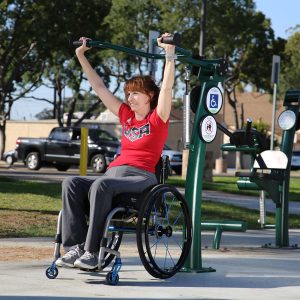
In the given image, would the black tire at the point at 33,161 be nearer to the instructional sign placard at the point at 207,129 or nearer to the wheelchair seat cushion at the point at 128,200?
the instructional sign placard at the point at 207,129

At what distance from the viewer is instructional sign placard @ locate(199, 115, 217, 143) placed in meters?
8.37

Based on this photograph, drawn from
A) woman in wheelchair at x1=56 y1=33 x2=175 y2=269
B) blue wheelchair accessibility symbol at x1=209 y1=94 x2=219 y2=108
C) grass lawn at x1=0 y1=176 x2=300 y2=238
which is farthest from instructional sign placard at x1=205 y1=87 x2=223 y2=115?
grass lawn at x1=0 y1=176 x2=300 y2=238

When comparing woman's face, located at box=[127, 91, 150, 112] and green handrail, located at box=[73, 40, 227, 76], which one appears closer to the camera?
woman's face, located at box=[127, 91, 150, 112]

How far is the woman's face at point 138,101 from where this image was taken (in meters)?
8.01

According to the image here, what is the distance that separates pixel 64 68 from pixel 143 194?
45.0 metres

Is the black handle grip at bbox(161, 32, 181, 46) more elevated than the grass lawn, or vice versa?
the black handle grip at bbox(161, 32, 181, 46)

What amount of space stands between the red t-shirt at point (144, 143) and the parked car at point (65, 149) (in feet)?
96.9

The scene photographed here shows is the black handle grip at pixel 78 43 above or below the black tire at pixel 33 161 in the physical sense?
above

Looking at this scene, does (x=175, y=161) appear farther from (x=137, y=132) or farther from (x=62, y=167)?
(x=137, y=132)

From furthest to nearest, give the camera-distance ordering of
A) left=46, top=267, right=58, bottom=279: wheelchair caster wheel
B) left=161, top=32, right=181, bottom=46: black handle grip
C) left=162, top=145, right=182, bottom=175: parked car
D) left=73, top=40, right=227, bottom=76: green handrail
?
left=162, top=145, right=182, bottom=175: parked car < left=73, top=40, right=227, bottom=76: green handrail < left=161, top=32, right=181, bottom=46: black handle grip < left=46, top=267, right=58, bottom=279: wheelchair caster wheel

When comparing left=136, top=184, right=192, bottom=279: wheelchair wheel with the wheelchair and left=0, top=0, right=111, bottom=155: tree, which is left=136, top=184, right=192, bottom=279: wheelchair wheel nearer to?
the wheelchair

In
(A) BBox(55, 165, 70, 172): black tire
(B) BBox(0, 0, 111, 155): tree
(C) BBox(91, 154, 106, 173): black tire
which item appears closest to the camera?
(C) BBox(91, 154, 106, 173): black tire

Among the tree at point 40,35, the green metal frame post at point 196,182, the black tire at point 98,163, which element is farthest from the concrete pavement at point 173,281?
the tree at point 40,35

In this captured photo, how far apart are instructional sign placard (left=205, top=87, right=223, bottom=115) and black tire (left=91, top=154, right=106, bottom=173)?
2914 centimetres
